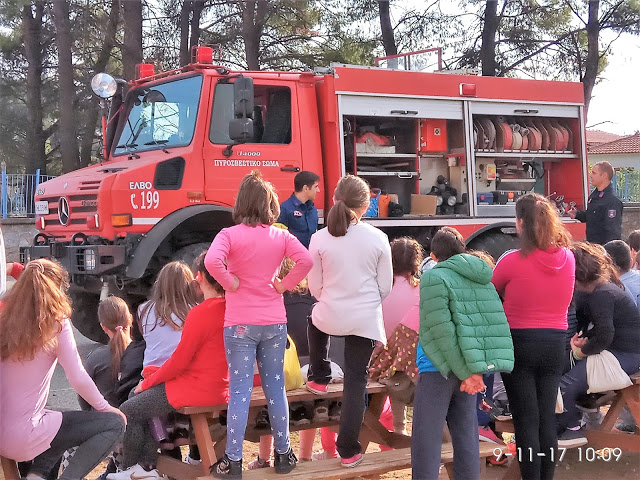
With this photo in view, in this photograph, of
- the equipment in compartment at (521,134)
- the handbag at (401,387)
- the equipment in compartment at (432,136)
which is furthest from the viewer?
the equipment in compartment at (521,134)

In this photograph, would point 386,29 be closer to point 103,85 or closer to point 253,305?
point 103,85

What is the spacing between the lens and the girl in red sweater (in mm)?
3967

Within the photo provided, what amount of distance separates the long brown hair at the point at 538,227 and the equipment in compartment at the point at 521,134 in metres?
4.88

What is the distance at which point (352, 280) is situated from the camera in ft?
13.6

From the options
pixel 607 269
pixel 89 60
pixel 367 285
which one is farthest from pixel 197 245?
pixel 89 60

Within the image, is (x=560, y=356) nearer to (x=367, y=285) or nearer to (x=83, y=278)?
(x=367, y=285)

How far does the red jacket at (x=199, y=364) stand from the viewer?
396 cm

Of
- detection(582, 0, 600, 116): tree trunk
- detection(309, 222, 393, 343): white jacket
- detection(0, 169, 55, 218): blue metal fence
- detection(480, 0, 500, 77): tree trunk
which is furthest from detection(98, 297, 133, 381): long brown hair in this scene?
detection(582, 0, 600, 116): tree trunk

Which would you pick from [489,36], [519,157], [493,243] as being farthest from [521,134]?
[489,36]

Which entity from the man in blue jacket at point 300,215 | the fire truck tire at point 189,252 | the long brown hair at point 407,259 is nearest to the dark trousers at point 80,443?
the long brown hair at point 407,259

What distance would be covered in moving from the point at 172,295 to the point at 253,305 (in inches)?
28.1

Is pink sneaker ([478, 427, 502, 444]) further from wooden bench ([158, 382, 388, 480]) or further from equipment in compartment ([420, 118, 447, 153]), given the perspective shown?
equipment in compartment ([420, 118, 447, 153])

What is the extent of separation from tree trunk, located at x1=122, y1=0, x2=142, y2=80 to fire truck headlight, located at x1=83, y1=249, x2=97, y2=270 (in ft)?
27.8

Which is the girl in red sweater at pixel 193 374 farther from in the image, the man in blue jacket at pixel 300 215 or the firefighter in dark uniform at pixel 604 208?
the firefighter in dark uniform at pixel 604 208
